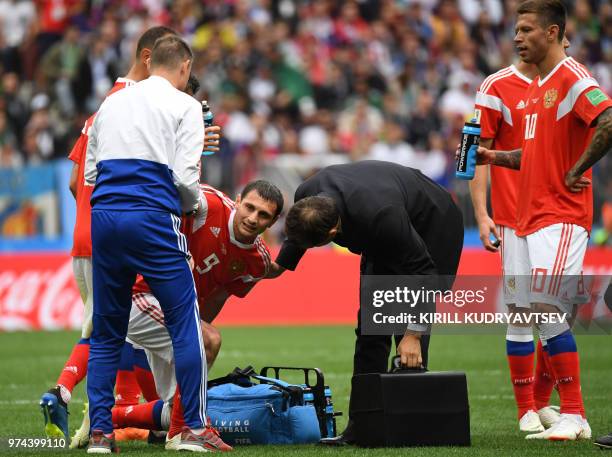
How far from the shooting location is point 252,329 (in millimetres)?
16422

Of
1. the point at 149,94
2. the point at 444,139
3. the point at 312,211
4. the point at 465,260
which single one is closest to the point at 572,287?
the point at 312,211

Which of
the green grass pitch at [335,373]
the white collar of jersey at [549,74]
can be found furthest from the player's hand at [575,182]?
the green grass pitch at [335,373]

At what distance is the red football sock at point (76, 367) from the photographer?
23.6ft

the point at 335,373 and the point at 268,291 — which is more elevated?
the point at 268,291

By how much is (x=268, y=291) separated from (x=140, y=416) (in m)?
9.72

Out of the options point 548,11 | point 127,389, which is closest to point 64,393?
point 127,389

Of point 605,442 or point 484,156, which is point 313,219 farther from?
point 605,442

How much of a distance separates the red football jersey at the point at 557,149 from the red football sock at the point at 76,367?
290 centimetres

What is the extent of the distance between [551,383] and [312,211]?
109 inches

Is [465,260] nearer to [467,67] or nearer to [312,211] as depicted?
[467,67]

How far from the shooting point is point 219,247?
23.7 feet

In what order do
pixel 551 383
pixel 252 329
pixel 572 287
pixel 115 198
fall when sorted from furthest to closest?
pixel 252 329, pixel 551 383, pixel 572 287, pixel 115 198

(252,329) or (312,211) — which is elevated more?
(312,211)

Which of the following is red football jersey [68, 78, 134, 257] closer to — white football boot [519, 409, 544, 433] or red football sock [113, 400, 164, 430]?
red football sock [113, 400, 164, 430]
